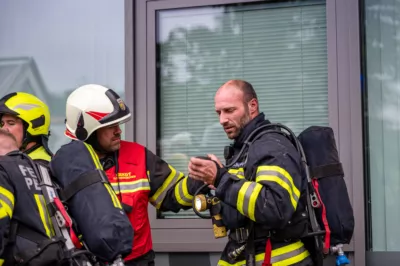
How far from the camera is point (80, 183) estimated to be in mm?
3523

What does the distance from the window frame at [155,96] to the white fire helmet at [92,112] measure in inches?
78.6

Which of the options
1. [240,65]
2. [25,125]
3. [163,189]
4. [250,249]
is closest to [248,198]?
[250,249]

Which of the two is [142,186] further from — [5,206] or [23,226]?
[5,206]

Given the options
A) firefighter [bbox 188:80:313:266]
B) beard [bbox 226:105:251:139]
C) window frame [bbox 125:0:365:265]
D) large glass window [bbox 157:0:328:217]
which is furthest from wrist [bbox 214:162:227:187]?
large glass window [bbox 157:0:328:217]

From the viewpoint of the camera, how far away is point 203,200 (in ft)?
13.6

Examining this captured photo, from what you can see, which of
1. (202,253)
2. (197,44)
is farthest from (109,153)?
(197,44)

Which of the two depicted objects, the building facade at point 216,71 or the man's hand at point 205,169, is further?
the building facade at point 216,71

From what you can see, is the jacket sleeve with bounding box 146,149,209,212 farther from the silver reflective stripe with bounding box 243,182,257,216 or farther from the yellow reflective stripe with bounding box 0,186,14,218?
the yellow reflective stripe with bounding box 0,186,14,218

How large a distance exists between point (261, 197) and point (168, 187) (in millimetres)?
962

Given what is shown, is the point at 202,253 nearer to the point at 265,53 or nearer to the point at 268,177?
the point at 265,53

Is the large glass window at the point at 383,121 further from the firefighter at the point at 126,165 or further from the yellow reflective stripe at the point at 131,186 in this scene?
the yellow reflective stripe at the point at 131,186

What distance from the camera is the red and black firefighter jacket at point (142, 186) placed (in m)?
4.32

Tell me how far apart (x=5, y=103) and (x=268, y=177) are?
7.04 ft

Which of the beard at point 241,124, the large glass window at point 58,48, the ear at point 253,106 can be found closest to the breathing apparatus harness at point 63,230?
the beard at point 241,124
